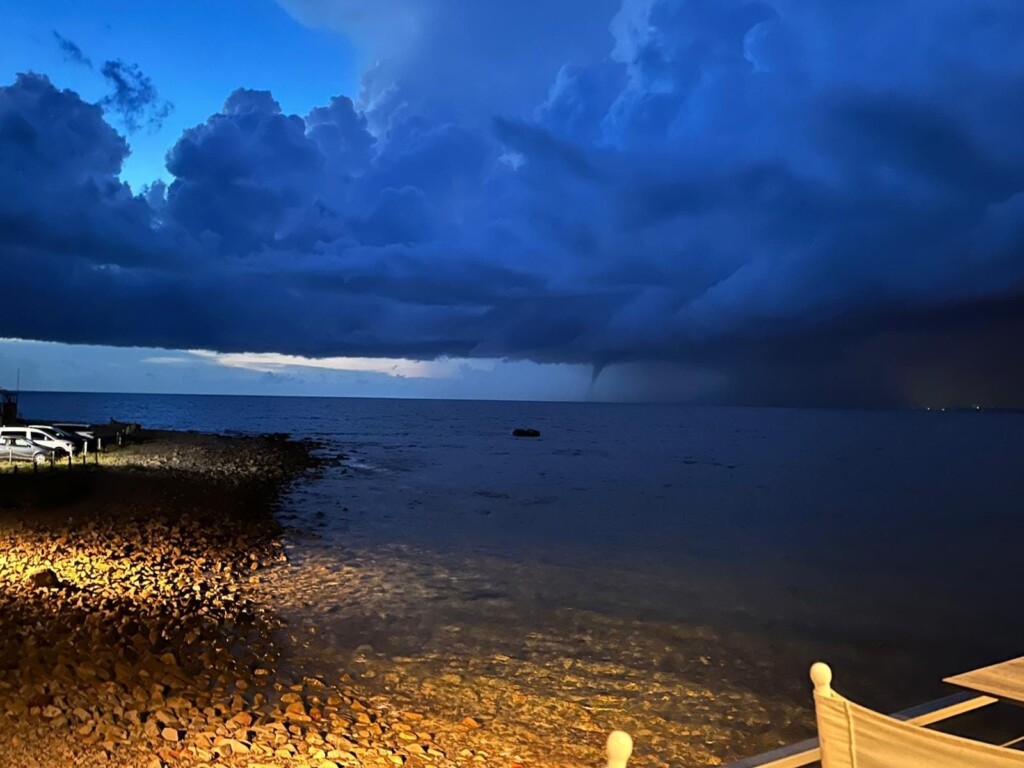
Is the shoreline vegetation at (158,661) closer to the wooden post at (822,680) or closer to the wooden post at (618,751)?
the wooden post at (822,680)

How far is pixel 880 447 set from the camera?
316 feet

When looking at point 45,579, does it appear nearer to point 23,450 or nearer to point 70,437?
point 23,450

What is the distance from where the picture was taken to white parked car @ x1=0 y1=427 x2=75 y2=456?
127 feet

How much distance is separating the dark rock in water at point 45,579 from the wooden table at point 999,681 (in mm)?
14751

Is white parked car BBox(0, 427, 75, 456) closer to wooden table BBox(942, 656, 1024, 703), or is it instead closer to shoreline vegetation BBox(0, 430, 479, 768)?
shoreline vegetation BBox(0, 430, 479, 768)

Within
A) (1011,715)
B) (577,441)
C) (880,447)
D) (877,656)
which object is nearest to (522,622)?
(877,656)

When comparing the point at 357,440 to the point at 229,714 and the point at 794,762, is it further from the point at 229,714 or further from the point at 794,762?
the point at 794,762

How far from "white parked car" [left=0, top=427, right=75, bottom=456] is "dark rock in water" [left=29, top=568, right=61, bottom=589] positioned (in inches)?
1063

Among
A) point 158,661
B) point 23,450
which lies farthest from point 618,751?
point 23,450

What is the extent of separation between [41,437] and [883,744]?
4554cm

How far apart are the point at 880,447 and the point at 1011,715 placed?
9398cm

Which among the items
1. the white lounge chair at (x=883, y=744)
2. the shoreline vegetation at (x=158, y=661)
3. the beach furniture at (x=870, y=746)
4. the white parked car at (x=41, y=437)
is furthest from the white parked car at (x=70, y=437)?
the white lounge chair at (x=883, y=744)

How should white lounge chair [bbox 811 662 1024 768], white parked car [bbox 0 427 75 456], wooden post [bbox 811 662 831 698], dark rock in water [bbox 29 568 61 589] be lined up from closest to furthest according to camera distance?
1. white lounge chair [bbox 811 662 1024 768]
2. wooden post [bbox 811 662 831 698]
3. dark rock in water [bbox 29 568 61 589]
4. white parked car [bbox 0 427 75 456]

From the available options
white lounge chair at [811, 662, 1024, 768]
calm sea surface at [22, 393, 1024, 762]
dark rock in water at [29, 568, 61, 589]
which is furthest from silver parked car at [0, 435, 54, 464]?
white lounge chair at [811, 662, 1024, 768]
